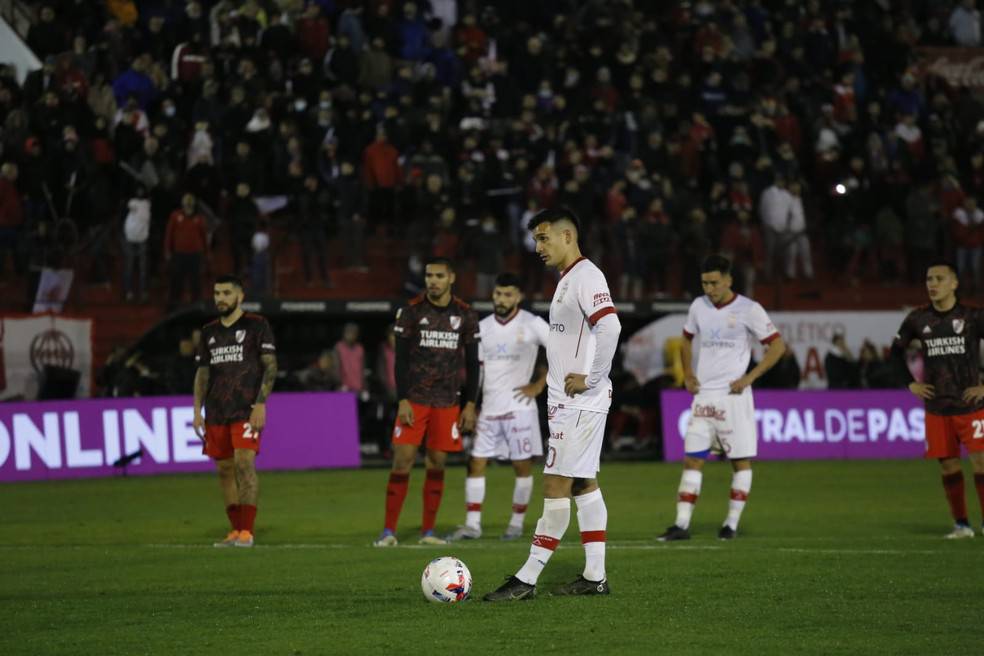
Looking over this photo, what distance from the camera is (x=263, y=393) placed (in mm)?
13602

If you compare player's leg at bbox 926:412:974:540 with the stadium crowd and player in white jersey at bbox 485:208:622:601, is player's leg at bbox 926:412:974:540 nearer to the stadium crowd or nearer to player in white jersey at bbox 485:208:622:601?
player in white jersey at bbox 485:208:622:601

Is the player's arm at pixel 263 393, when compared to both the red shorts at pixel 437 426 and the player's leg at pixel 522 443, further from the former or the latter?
the player's leg at pixel 522 443

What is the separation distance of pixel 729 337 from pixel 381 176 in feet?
42.2

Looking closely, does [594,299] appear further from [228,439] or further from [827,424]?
[827,424]

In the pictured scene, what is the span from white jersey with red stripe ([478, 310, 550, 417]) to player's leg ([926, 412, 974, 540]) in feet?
13.0

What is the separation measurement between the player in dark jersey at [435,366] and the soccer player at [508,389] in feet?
2.70

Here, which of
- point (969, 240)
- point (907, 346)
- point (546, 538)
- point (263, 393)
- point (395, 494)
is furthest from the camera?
point (969, 240)

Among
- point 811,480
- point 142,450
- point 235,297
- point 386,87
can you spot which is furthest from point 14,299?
point 811,480

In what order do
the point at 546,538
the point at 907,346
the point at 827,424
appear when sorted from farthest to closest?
the point at 827,424 < the point at 907,346 < the point at 546,538

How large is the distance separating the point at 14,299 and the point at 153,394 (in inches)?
113

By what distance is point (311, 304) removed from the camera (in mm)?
25078

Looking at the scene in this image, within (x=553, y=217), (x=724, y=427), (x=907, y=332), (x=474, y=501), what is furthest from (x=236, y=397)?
(x=907, y=332)

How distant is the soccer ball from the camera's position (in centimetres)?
942

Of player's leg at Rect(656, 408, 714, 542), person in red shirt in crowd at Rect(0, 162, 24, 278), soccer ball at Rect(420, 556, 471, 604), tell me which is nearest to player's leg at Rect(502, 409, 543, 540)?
player's leg at Rect(656, 408, 714, 542)
